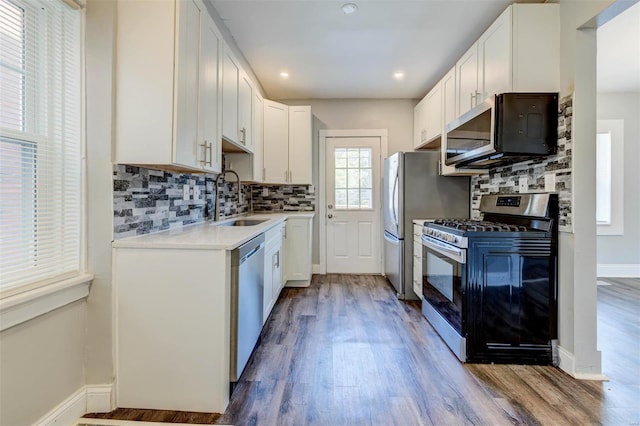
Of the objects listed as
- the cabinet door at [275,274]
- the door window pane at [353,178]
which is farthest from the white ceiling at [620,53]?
the cabinet door at [275,274]

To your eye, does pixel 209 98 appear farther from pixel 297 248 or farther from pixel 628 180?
pixel 628 180

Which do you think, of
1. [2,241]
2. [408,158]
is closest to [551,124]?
[408,158]

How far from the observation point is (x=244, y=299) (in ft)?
5.65

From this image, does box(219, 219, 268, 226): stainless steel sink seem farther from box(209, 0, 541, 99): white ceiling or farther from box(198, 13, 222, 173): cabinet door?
box(209, 0, 541, 99): white ceiling

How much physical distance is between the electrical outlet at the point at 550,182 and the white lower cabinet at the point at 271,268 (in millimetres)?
2015

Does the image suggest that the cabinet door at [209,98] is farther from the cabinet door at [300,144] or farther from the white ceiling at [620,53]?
the white ceiling at [620,53]

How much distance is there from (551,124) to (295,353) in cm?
228

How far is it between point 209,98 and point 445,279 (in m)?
2.12

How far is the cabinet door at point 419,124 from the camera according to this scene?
3.79 meters

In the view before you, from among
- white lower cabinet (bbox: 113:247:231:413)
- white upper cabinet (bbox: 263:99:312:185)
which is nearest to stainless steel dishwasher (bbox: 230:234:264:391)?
white lower cabinet (bbox: 113:247:231:413)

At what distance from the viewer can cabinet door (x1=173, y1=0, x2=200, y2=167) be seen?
62.9 inches

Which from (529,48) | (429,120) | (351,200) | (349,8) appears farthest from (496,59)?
(351,200)

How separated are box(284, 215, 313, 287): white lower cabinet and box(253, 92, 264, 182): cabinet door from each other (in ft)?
2.19

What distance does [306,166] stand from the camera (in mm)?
3973
